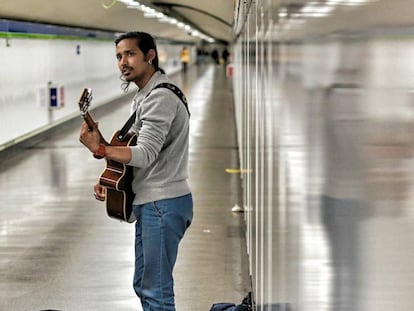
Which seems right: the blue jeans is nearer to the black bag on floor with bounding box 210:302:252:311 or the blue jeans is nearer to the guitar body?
the guitar body

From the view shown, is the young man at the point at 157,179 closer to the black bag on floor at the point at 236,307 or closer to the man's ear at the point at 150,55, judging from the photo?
the man's ear at the point at 150,55

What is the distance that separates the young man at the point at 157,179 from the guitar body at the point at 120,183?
0.04 metres

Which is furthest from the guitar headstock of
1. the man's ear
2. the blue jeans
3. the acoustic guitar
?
the blue jeans

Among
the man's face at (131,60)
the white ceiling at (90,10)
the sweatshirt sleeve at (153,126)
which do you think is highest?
the white ceiling at (90,10)

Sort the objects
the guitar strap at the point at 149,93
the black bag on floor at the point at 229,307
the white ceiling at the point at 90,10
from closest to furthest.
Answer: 1. the guitar strap at the point at 149,93
2. the black bag on floor at the point at 229,307
3. the white ceiling at the point at 90,10

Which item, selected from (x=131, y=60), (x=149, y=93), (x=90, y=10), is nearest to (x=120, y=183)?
(x=149, y=93)

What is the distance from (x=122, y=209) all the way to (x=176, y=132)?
497 mm

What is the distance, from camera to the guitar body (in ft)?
12.1

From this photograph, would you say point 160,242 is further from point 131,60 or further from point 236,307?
point 236,307

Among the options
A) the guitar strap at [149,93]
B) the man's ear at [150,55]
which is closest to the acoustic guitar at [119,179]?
the guitar strap at [149,93]

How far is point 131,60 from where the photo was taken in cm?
364

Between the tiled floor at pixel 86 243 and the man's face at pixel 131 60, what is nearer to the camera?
the man's face at pixel 131 60

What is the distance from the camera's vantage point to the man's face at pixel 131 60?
362 centimetres

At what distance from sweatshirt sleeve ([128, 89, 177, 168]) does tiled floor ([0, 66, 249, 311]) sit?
2.00m
